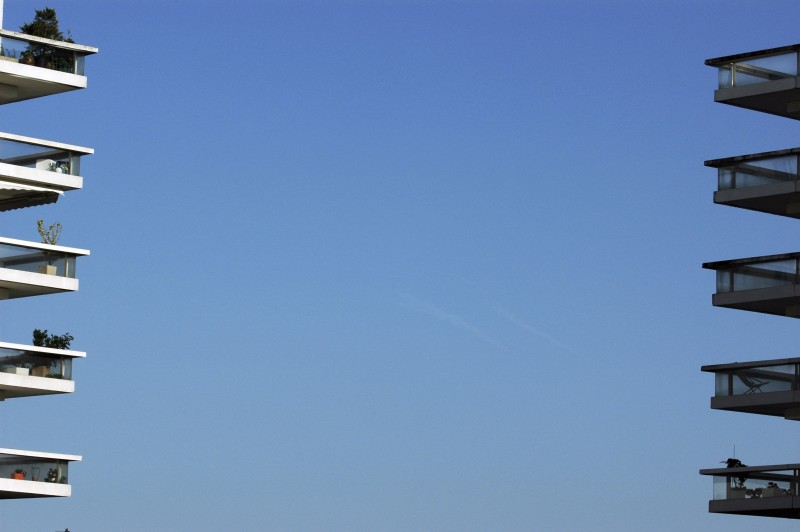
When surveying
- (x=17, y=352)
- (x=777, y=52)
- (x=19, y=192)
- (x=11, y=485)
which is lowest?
(x=11, y=485)

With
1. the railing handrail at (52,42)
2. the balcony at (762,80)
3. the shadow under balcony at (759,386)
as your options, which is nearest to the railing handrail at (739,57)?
the balcony at (762,80)

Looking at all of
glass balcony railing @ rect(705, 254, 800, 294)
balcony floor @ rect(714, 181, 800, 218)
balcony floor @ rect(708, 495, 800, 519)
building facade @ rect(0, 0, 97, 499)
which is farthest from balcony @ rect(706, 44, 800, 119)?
building facade @ rect(0, 0, 97, 499)

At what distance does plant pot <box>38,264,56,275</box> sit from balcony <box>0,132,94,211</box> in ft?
6.25

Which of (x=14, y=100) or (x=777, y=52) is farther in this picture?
(x=14, y=100)

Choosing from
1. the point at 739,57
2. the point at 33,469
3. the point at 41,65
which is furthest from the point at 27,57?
the point at 739,57

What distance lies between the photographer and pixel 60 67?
62.3m

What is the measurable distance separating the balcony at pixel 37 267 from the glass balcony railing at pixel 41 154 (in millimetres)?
2250

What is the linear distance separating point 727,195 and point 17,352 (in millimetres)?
20810

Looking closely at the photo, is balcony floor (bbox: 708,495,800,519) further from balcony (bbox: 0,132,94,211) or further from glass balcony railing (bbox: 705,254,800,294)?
balcony (bbox: 0,132,94,211)

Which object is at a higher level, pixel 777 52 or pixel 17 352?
pixel 777 52

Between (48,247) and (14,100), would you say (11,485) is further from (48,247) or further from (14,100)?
(14,100)

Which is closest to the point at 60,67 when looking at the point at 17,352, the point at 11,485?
the point at 17,352

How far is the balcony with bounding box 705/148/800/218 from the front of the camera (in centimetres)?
6000

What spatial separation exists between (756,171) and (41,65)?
20579 mm
